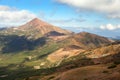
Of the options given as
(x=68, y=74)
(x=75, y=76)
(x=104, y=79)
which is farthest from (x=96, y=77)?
(x=68, y=74)

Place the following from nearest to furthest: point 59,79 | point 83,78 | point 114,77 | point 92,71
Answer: point 114,77 < point 83,78 < point 92,71 < point 59,79

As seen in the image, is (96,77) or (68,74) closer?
(96,77)

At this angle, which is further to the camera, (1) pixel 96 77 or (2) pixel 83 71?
(2) pixel 83 71

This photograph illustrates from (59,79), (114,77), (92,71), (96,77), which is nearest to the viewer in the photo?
(114,77)

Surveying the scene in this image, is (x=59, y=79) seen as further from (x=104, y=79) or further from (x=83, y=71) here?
(x=104, y=79)

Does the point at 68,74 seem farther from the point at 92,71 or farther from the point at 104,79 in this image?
the point at 104,79

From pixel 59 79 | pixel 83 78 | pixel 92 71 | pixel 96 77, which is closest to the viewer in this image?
pixel 96 77

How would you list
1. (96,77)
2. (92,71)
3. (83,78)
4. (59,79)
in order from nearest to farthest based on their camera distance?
(96,77) → (83,78) → (92,71) → (59,79)

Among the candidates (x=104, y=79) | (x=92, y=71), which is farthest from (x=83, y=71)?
(x=104, y=79)
